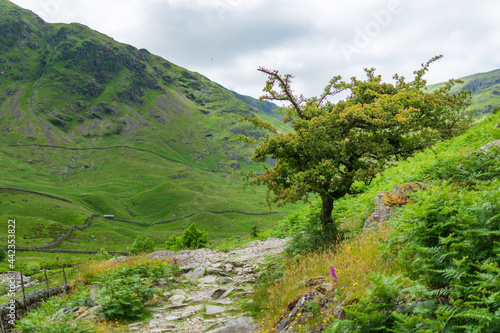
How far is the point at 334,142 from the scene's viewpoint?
44.9 feet

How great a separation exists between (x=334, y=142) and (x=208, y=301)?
9.43 meters

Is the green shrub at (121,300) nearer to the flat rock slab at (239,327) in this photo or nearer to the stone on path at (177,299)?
the stone on path at (177,299)

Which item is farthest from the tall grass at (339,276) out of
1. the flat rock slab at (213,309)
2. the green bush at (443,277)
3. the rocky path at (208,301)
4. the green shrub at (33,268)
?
the green shrub at (33,268)

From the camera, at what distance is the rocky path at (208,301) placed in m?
9.64

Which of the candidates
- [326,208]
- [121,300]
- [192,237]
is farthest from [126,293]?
[192,237]

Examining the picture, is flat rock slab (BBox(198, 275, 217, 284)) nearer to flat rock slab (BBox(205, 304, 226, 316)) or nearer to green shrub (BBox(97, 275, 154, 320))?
green shrub (BBox(97, 275, 154, 320))

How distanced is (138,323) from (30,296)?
81.5 ft

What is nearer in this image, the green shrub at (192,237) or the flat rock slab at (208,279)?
the flat rock slab at (208,279)

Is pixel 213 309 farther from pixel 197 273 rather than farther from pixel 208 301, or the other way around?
pixel 197 273

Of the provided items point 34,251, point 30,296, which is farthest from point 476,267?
point 34,251

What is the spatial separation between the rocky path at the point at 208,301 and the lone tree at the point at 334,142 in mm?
4838

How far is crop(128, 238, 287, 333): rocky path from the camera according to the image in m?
9.64

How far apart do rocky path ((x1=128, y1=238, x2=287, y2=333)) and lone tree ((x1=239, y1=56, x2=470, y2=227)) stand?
4.84 meters

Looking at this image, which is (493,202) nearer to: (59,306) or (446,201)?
(446,201)
